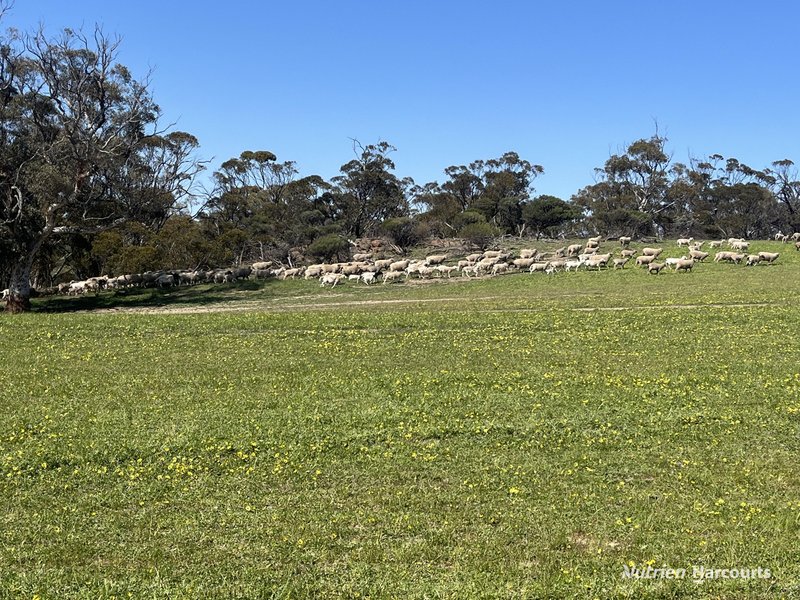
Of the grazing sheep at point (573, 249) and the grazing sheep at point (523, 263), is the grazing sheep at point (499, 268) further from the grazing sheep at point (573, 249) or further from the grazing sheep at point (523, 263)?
the grazing sheep at point (573, 249)

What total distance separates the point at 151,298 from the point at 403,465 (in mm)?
42239

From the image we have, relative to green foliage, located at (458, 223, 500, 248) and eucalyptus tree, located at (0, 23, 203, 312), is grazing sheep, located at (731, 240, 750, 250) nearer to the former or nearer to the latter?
green foliage, located at (458, 223, 500, 248)

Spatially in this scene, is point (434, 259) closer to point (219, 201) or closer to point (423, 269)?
point (423, 269)

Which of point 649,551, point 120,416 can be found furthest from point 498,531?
point 120,416

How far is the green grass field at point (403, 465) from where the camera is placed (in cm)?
785

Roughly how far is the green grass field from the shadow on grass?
2154 centimetres

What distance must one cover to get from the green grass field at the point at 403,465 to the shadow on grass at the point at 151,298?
21545 mm

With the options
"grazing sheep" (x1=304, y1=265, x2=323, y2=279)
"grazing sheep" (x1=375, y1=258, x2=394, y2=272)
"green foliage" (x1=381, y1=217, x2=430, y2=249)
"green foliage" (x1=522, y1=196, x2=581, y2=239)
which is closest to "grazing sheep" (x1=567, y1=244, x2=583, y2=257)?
"grazing sheep" (x1=375, y1=258, x2=394, y2=272)

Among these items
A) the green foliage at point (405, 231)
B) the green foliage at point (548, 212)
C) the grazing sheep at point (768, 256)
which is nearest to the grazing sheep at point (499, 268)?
the grazing sheep at point (768, 256)

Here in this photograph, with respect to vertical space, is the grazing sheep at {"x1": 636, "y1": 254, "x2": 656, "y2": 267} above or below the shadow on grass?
below

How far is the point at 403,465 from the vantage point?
37.7ft

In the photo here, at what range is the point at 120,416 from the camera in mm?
14562

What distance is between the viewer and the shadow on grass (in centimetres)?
4509

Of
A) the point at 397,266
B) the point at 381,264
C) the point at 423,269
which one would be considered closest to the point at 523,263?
the point at 423,269
